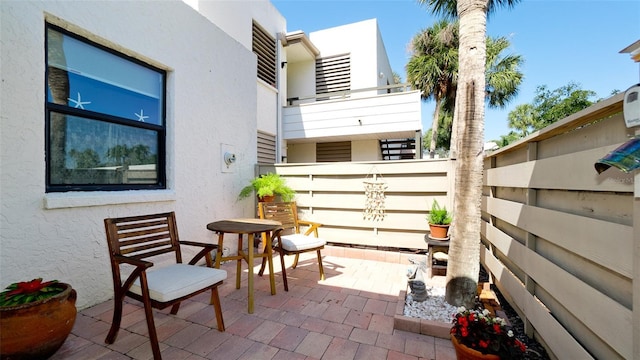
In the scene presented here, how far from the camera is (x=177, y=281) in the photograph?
1893mm

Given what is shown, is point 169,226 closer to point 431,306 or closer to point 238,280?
point 238,280

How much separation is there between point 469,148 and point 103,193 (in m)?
3.35

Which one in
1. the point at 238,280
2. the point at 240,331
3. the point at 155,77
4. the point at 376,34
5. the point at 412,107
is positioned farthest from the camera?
the point at 376,34

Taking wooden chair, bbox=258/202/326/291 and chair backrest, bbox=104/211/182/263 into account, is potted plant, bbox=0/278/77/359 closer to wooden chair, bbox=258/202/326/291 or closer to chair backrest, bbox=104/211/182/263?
chair backrest, bbox=104/211/182/263

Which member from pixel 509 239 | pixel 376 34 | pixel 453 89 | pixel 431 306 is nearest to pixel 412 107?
pixel 376 34

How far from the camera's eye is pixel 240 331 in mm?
2160

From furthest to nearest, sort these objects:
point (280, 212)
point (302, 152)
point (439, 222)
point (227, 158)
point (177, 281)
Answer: point (302, 152) < point (227, 158) < point (280, 212) < point (439, 222) < point (177, 281)

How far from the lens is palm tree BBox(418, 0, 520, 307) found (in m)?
2.16

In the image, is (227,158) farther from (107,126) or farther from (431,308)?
(431,308)

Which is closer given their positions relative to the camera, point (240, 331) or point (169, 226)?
point (240, 331)

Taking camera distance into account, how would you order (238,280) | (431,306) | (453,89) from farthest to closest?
(453,89)
(238,280)
(431,306)

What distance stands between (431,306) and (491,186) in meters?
1.60

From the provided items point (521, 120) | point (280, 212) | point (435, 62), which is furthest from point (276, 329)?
point (521, 120)

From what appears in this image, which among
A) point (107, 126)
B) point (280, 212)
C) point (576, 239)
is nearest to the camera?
point (576, 239)
